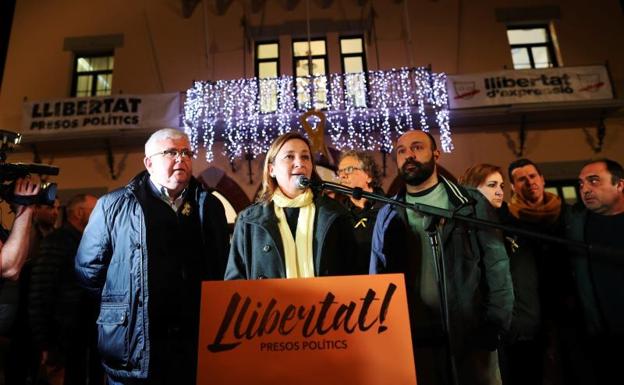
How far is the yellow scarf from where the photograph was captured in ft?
7.29

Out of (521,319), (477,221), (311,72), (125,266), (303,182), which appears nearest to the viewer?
(477,221)

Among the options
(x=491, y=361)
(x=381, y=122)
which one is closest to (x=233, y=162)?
(x=381, y=122)

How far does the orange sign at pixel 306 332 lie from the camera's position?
1.41 meters

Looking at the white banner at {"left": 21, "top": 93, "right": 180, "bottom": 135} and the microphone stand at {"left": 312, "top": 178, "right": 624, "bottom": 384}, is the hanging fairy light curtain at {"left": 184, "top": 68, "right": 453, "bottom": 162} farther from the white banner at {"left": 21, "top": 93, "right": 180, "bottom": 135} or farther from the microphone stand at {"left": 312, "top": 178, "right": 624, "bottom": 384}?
the microphone stand at {"left": 312, "top": 178, "right": 624, "bottom": 384}

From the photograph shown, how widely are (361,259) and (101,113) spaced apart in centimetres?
980

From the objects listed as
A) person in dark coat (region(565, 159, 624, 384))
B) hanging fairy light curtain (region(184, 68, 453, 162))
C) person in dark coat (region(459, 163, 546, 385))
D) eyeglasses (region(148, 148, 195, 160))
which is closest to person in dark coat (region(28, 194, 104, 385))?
eyeglasses (region(148, 148, 195, 160))

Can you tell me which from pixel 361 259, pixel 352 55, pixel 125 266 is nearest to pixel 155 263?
pixel 125 266

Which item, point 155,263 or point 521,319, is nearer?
point 155,263

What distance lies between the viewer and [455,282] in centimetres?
244

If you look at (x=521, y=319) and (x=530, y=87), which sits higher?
(x=530, y=87)

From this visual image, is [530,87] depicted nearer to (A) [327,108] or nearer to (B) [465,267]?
(A) [327,108]

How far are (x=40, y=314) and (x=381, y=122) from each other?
8340 millimetres

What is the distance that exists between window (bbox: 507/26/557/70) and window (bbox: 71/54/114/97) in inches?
451

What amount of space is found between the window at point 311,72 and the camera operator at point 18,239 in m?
8.04
